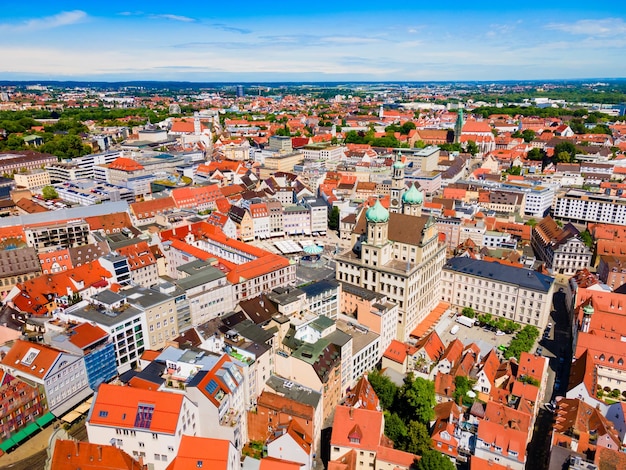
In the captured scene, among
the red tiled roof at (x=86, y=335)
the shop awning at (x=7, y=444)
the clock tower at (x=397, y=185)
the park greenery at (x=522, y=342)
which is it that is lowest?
the park greenery at (x=522, y=342)

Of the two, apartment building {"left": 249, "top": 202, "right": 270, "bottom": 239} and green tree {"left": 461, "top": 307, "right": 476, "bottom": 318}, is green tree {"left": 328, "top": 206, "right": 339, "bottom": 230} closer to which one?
apartment building {"left": 249, "top": 202, "right": 270, "bottom": 239}

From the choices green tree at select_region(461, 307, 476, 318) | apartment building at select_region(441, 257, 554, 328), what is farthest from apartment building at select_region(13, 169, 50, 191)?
green tree at select_region(461, 307, 476, 318)

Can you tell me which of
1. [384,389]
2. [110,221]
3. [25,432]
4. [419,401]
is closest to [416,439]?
[419,401]

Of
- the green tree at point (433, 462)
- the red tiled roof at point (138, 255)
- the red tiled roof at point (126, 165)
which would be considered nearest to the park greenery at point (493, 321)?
the green tree at point (433, 462)

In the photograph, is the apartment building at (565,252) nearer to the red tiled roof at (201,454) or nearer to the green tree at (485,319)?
the green tree at (485,319)

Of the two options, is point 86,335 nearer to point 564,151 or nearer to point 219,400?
point 219,400
